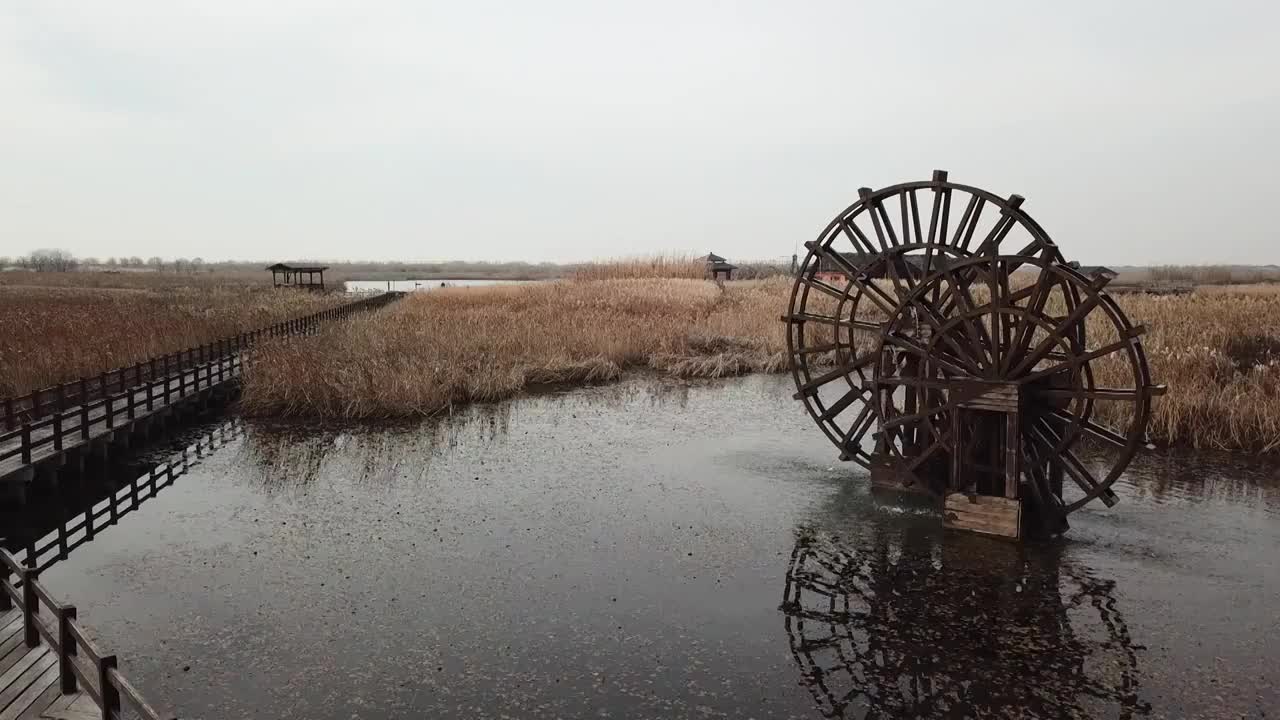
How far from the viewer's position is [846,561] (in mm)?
9125

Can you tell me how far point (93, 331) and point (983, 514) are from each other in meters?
22.8

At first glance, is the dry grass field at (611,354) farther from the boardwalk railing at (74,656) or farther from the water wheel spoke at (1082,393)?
the boardwalk railing at (74,656)

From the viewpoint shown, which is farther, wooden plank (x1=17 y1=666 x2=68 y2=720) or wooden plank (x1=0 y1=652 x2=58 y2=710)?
wooden plank (x1=0 y1=652 x2=58 y2=710)

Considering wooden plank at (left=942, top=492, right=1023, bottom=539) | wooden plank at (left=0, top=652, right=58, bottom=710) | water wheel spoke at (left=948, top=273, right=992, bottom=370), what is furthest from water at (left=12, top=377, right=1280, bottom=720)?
water wheel spoke at (left=948, top=273, right=992, bottom=370)

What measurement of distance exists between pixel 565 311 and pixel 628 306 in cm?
290

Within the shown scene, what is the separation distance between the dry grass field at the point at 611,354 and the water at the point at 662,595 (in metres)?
2.87

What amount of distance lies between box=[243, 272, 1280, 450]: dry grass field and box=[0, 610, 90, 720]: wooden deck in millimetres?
10910

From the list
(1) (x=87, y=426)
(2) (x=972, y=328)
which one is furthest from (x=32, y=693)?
(2) (x=972, y=328)

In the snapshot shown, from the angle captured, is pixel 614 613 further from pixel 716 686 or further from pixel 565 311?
pixel 565 311

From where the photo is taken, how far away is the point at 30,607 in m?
5.62

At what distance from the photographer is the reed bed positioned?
55.8 feet

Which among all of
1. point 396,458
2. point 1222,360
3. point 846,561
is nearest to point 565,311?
point 396,458

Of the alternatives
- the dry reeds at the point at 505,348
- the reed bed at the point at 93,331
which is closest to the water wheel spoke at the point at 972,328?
the dry reeds at the point at 505,348

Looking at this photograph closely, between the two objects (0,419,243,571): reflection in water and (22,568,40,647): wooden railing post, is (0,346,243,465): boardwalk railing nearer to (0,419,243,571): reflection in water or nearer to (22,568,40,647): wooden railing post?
(0,419,243,571): reflection in water
